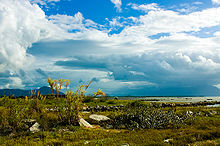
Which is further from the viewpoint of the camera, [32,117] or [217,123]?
[32,117]

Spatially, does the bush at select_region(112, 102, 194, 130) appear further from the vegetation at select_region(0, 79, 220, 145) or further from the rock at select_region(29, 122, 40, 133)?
the rock at select_region(29, 122, 40, 133)

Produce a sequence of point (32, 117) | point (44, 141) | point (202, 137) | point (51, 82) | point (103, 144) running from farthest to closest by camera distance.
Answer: point (32, 117) < point (51, 82) < point (202, 137) < point (44, 141) < point (103, 144)

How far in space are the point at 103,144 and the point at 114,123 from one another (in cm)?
639

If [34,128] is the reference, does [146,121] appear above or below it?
above

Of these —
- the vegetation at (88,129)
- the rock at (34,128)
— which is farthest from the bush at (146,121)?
the rock at (34,128)

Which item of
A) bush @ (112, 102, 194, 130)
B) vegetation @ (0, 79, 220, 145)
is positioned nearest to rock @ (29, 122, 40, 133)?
vegetation @ (0, 79, 220, 145)

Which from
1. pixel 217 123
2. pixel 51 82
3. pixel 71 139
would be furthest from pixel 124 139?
pixel 217 123

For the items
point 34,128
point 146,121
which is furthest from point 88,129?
point 146,121

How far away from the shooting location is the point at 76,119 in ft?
45.5

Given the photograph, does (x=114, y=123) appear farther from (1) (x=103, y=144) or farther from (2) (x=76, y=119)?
(1) (x=103, y=144)

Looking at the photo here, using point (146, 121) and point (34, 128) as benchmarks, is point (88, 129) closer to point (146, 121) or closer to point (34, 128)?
point (34, 128)

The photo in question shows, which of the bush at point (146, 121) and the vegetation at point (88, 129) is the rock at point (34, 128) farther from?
the bush at point (146, 121)

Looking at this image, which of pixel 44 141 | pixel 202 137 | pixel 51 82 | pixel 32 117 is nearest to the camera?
pixel 44 141

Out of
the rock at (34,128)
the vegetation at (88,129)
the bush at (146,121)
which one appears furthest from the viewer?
the bush at (146,121)
